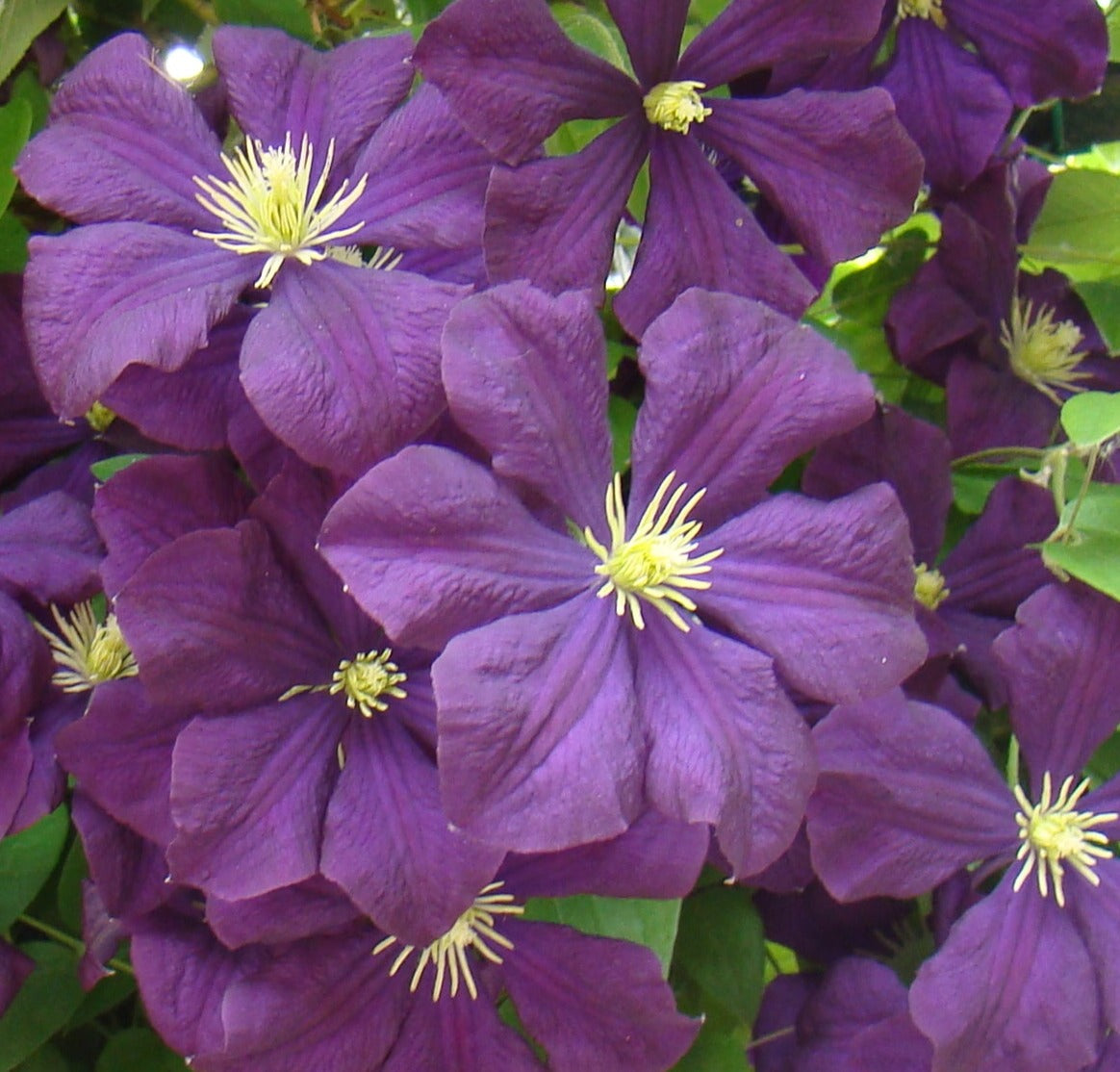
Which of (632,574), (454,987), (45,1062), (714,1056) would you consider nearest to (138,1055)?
(45,1062)

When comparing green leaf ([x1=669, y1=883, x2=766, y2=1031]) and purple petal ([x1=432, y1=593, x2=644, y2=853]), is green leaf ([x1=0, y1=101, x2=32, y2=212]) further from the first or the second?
green leaf ([x1=669, y1=883, x2=766, y2=1031])

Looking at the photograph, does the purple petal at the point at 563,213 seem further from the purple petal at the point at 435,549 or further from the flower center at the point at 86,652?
the flower center at the point at 86,652

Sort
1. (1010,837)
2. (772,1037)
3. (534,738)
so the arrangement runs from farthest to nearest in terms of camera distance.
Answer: (772,1037), (1010,837), (534,738)

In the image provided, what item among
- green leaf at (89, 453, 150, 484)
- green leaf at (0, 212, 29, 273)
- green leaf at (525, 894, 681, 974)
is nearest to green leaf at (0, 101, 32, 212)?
green leaf at (0, 212, 29, 273)

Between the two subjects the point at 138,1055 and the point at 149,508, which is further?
the point at 138,1055

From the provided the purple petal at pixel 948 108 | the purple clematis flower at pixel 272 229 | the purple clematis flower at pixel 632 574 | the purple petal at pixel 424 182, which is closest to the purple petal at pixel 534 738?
the purple clematis flower at pixel 632 574

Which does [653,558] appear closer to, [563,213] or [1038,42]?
[563,213]

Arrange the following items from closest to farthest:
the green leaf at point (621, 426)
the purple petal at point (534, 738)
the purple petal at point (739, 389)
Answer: the purple petal at point (534, 738) < the purple petal at point (739, 389) < the green leaf at point (621, 426)
